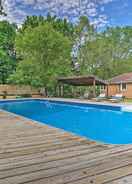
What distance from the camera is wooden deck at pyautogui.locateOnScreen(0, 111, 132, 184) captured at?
2.69 m

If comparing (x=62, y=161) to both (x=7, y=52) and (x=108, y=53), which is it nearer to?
(x=7, y=52)

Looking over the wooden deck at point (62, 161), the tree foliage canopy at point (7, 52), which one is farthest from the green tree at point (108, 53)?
the wooden deck at point (62, 161)

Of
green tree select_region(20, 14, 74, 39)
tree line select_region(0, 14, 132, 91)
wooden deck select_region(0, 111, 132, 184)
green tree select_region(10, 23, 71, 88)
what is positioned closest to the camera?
wooden deck select_region(0, 111, 132, 184)

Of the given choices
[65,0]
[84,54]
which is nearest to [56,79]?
[65,0]

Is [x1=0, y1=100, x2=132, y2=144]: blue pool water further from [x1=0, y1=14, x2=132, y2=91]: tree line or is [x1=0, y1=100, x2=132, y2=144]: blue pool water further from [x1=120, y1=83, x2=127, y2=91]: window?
[x1=0, y1=14, x2=132, y2=91]: tree line

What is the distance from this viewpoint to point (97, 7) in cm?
1945

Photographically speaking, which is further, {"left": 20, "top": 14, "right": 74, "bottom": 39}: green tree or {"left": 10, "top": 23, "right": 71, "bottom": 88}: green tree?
{"left": 20, "top": 14, "right": 74, "bottom": 39}: green tree

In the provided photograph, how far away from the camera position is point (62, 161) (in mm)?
3316

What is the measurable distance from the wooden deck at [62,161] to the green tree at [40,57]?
655 inches

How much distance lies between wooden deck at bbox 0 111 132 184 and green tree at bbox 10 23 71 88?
1665 centimetres

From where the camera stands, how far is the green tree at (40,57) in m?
21.2

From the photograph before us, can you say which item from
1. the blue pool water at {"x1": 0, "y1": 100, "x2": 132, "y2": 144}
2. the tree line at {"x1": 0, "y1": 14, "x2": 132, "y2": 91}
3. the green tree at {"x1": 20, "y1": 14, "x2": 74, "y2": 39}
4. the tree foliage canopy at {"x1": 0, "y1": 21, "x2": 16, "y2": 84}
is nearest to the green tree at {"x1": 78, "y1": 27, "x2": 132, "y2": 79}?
the tree line at {"x1": 0, "y1": 14, "x2": 132, "y2": 91}

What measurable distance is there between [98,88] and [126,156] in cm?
2391

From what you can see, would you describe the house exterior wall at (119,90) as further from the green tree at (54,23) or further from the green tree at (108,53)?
the green tree at (54,23)
